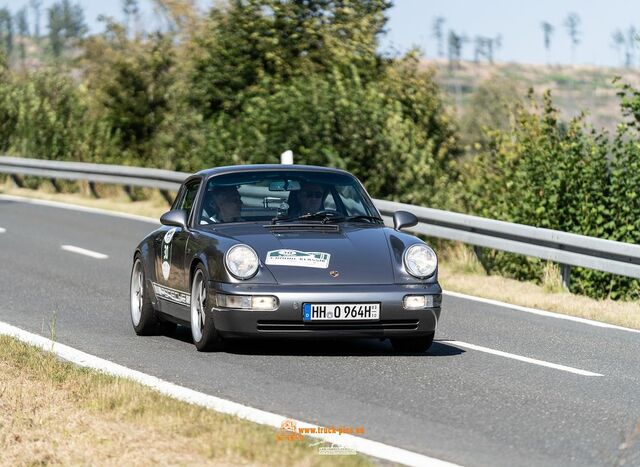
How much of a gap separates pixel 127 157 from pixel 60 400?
2708cm

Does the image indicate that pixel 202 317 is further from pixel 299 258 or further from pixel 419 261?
pixel 419 261

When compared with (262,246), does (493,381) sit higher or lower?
lower

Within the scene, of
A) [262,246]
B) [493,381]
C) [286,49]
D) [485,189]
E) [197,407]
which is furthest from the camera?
[286,49]

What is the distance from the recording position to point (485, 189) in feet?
71.1

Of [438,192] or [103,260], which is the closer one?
[103,260]

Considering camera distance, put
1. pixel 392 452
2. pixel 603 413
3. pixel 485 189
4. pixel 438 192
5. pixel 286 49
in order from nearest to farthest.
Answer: pixel 392 452 → pixel 603 413 → pixel 485 189 → pixel 438 192 → pixel 286 49

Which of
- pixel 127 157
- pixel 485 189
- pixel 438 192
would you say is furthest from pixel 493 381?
pixel 127 157

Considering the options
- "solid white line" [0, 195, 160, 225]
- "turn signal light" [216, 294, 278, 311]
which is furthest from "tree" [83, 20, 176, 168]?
"turn signal light" [216, 294, 278, 311]

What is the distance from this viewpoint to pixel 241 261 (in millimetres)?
9539

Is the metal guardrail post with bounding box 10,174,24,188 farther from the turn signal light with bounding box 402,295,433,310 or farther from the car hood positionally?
the turn signal light with bounding box 402,295,433,310

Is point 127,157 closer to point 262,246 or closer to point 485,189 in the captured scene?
point 485,189

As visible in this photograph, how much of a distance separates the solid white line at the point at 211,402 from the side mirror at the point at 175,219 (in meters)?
1.23

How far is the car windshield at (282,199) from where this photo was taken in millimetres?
10508

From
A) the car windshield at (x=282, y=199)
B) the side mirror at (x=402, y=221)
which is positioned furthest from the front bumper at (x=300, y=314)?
the side mirror at (x=402, y=221)
